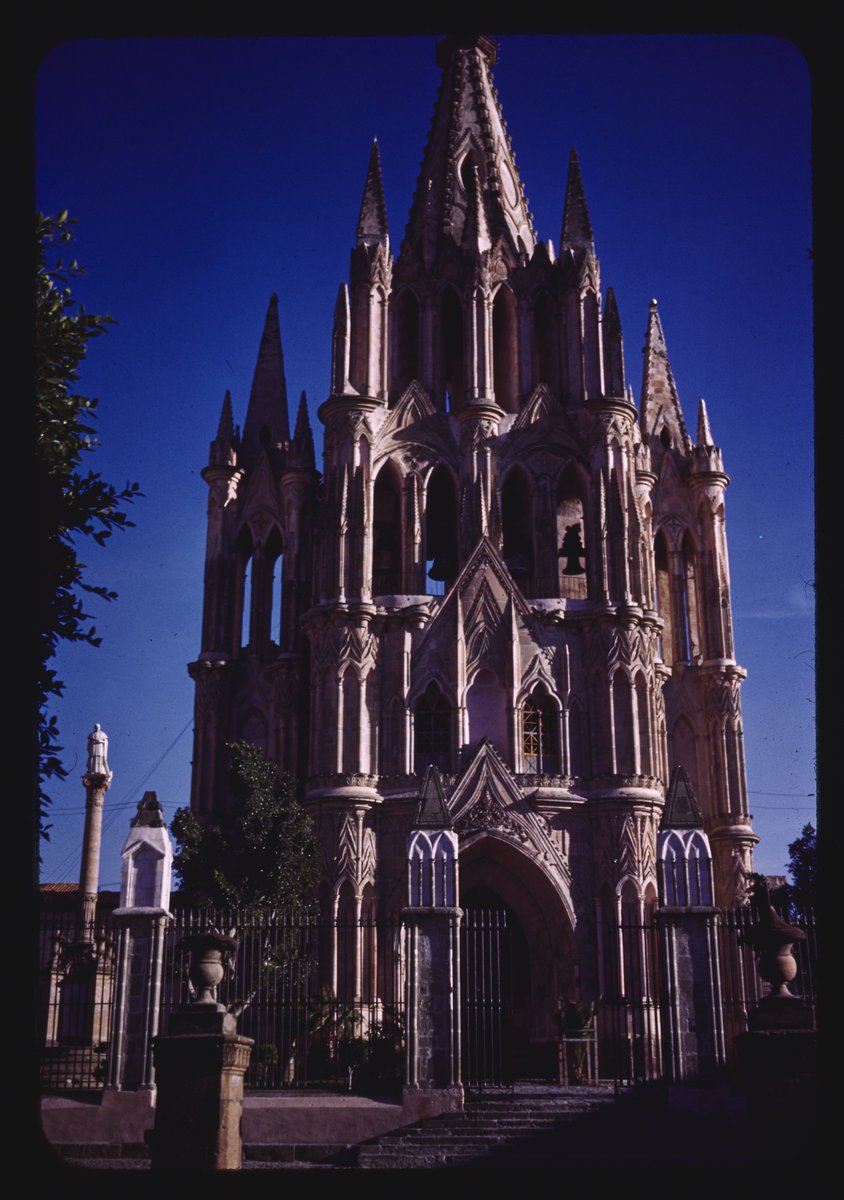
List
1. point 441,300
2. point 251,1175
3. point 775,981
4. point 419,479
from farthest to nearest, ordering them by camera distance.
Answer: point 441,300 → point 419,479 → point 775,981 → point 251,1175

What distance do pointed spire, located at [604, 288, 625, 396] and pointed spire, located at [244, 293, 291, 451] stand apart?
381 inches

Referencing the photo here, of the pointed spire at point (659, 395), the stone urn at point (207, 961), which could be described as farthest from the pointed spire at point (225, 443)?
the stone urn at point (207, 961)

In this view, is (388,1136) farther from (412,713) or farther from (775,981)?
(412,713)

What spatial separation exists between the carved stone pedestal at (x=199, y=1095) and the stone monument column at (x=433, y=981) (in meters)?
3.51

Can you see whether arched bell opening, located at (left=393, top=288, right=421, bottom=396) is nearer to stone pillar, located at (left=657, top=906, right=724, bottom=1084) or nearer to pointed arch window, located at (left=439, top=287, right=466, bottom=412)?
pointed arch window, located at (left=439, top=287, right=466, bottom=412)

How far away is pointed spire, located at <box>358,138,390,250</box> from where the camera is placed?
3738 cm

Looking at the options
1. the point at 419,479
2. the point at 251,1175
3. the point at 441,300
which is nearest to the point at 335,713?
the point at 419,479

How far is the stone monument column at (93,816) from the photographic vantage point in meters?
39.0

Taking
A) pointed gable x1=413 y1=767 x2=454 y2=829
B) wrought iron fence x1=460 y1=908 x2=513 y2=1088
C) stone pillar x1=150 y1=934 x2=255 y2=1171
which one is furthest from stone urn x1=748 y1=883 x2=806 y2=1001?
stone pillar x1=150 y1=934 x2=255 y2=1171

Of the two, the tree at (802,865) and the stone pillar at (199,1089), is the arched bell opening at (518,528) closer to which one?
the tree at (802,865)

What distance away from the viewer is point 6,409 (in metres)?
4.75

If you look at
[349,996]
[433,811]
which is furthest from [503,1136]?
[349,996]

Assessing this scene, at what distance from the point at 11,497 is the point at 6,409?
312 millimetres

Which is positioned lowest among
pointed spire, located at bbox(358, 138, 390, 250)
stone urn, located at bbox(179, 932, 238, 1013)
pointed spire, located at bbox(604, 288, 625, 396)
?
stone urn, located at bbox(179, 932, 238, 1013)
